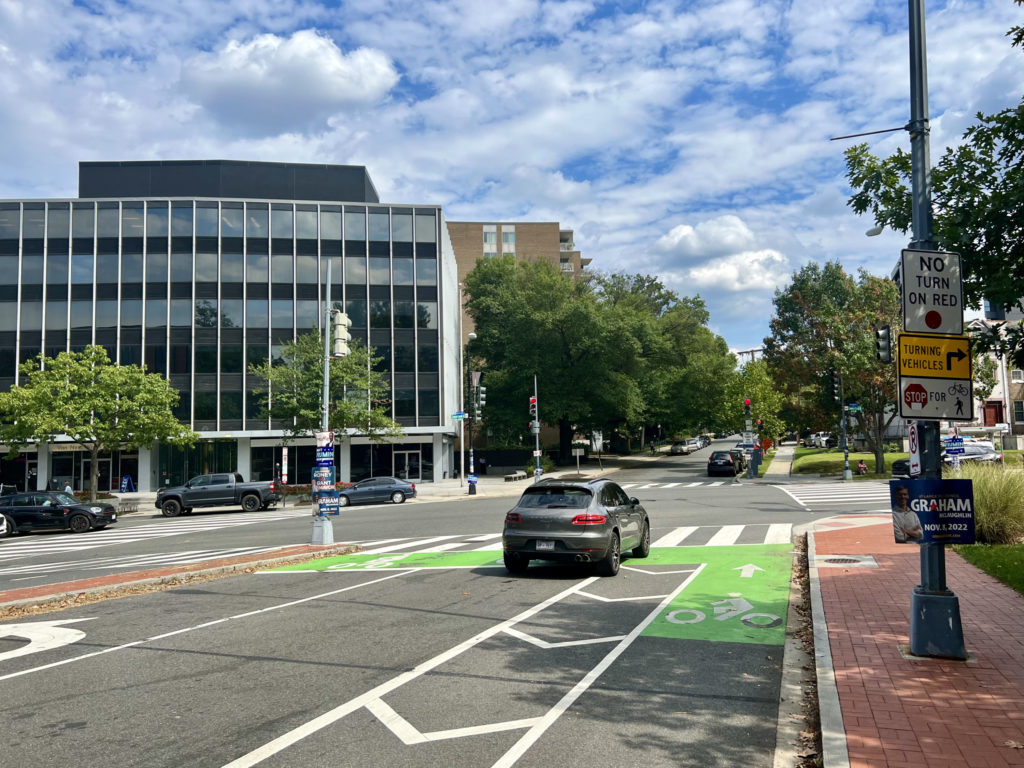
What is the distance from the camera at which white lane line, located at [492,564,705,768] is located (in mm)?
5098

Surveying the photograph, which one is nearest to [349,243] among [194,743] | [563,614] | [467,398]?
[467,398]

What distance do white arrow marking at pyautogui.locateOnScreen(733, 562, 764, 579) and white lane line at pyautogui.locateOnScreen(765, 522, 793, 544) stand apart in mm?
3337

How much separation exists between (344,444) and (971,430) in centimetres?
4634

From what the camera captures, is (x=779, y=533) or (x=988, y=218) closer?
(x=988, y=218)

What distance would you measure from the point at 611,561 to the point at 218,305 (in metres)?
44.2

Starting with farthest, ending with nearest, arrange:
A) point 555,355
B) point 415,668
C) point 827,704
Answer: point 555,355 < point 415,668 < point 827,704

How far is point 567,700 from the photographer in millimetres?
6273

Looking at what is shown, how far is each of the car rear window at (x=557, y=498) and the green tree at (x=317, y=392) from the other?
2805cm

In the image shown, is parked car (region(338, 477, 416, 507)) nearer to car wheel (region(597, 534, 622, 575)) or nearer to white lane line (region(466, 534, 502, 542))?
white lane line (region(466, 534, 502, 542))

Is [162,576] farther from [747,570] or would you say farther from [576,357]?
[576,357]

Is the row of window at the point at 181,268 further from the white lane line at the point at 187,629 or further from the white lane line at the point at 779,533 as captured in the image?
the white lane line at the point at 187,629

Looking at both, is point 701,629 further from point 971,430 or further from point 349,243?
point 971,430

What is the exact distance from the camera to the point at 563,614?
9766 mm

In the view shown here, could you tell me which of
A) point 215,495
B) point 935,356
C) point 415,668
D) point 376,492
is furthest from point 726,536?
point 215,495
